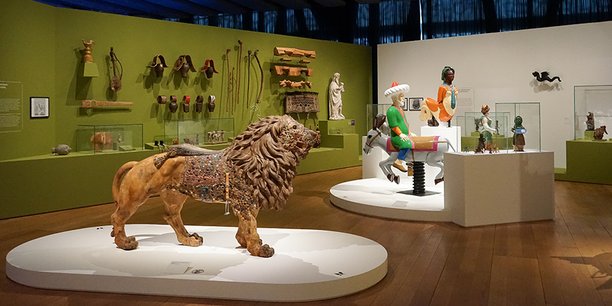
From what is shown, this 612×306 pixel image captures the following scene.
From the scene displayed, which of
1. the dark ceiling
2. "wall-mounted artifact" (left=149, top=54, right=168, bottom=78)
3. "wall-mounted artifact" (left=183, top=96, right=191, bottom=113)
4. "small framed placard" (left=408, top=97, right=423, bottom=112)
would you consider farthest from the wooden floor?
the dark ceiling

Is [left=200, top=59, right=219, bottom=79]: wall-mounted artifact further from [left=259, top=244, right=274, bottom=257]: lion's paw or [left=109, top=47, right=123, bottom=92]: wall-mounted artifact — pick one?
[left=259, top=244, right=274, bottom=257]: lion's paw

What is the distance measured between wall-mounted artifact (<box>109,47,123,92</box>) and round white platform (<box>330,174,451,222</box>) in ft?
12.2

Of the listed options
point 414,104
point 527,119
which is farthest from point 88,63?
point 414,104

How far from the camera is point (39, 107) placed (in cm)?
757

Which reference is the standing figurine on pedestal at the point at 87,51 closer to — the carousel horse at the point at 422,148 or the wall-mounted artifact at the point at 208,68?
the wall-mounted artifact at the point at 208,68

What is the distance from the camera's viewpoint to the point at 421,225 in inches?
231

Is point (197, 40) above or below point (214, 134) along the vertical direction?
above

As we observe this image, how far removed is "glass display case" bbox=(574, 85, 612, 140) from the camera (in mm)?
9539

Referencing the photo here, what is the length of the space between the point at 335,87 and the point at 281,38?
1.68m

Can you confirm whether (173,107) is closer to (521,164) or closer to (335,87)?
(335,87)

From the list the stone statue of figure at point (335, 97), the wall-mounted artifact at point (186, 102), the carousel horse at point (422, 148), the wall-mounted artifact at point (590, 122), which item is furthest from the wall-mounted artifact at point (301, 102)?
the wall-mounted artifact at point (590, 122)

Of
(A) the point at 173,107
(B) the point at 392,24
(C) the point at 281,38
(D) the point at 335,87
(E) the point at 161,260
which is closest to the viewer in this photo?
(E) the point at 161,260

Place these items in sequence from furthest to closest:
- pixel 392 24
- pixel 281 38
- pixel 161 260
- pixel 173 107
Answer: pixel 392 24, pixel 281 38, pixel 173 107, pixel 161 260

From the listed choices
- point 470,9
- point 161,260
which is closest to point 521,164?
point 161,260
